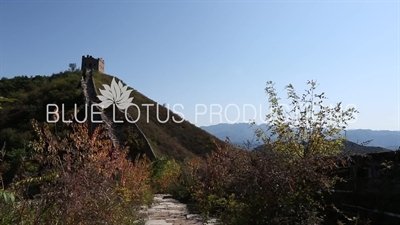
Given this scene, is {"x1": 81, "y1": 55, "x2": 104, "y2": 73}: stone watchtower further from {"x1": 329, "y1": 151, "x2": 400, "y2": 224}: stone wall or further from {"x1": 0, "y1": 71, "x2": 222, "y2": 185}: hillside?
{"x1": 329, "y1": 151, "x2": 400, "y2": 224}: stone wall

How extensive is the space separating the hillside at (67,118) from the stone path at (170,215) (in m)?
10.4

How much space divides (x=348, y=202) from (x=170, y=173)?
27.9 feet

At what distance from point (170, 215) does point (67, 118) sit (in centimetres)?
A: 1236

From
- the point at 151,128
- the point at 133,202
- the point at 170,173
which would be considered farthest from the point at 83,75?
the point at 133,202

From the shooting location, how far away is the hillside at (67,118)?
67.9 ft

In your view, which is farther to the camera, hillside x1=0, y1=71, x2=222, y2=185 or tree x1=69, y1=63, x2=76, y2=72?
tree x1=69, y1=63, x2=76, y2=72

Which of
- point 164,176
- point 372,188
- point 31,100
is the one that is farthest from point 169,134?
point 372,188

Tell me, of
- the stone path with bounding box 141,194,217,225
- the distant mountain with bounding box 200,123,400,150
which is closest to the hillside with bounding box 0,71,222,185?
the distant mountain with bounding box 200,123,400,150

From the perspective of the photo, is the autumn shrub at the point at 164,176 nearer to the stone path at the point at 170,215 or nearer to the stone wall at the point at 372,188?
the stone path at the point at 170,215

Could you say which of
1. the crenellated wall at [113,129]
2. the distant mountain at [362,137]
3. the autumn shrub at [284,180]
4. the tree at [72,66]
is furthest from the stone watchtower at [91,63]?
the autumn shrub at [284,180]

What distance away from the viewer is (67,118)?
18.5 meters

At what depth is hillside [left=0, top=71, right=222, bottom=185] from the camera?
20.7m

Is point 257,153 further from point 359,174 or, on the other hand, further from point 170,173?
point 170,173

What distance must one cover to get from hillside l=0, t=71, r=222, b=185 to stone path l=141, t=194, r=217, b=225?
10446mm
